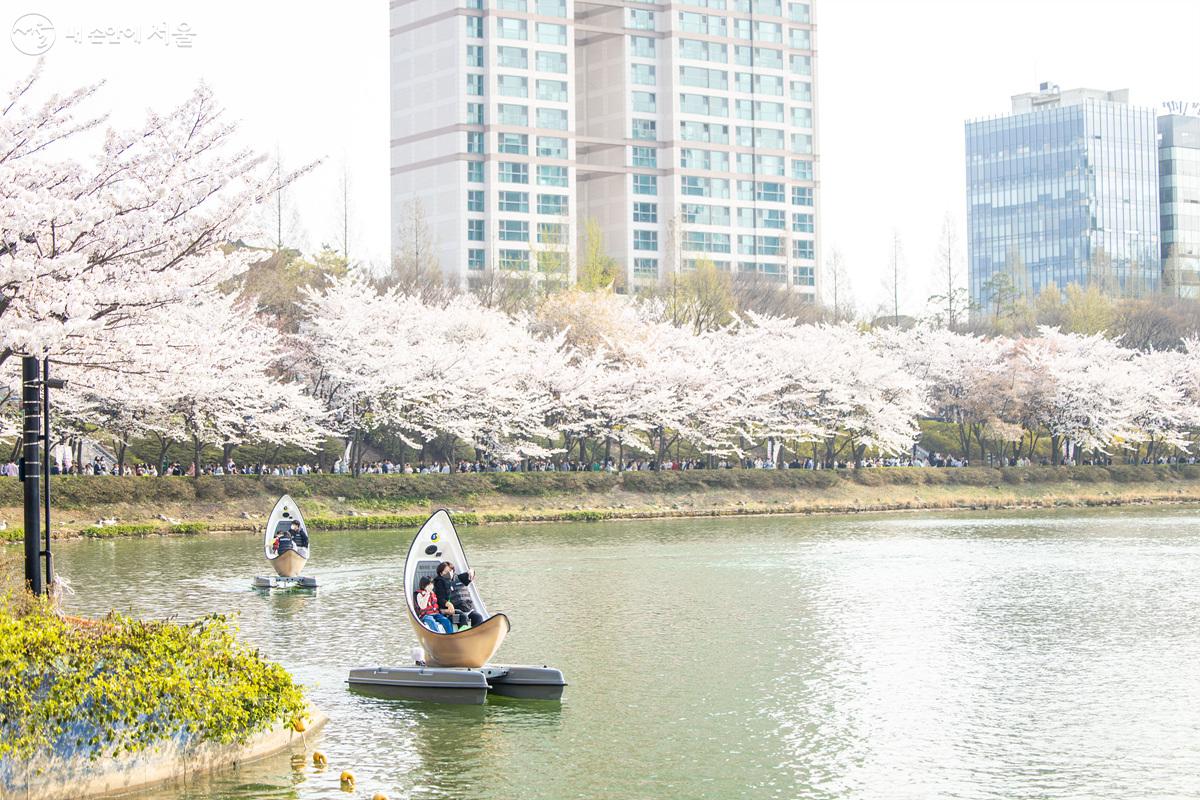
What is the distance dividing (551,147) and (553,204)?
5.07 m

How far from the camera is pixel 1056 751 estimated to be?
1708cm

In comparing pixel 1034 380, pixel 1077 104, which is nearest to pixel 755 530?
pixel 1034 380

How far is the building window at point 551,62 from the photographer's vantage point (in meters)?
125

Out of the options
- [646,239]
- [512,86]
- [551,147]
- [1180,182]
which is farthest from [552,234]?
[1180,182]

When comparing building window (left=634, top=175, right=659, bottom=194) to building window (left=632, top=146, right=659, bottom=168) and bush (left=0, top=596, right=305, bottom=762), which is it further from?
bush (left=0, top=596, right=305, bottom=762)

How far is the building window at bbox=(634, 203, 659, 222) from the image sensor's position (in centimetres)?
13212

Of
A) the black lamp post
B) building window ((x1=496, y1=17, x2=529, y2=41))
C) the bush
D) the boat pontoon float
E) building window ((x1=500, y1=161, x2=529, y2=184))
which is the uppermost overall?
building window ((x1=496, y1=17, x2=529, y2=41))

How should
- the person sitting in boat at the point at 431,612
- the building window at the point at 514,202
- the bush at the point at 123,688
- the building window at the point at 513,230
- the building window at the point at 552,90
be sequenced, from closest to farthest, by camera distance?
the bush at the point at 123,688
the person sitting in boat at the point at 431,612
the building window at the point at 514,202
the building window at the point at 513,230
the building window at the point at 552,90

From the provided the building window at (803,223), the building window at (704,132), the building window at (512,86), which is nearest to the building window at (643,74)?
the building window at (704,132)

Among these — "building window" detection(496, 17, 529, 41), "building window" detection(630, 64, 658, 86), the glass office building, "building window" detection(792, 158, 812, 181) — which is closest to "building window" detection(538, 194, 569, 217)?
"building window" detection(496, 17, 529, 41)

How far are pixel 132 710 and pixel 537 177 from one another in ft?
368

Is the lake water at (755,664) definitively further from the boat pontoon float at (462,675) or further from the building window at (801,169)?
the building window at (801,169)

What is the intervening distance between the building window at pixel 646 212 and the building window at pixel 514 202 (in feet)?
41.8

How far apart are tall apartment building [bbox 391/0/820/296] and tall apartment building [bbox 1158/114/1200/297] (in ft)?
191
